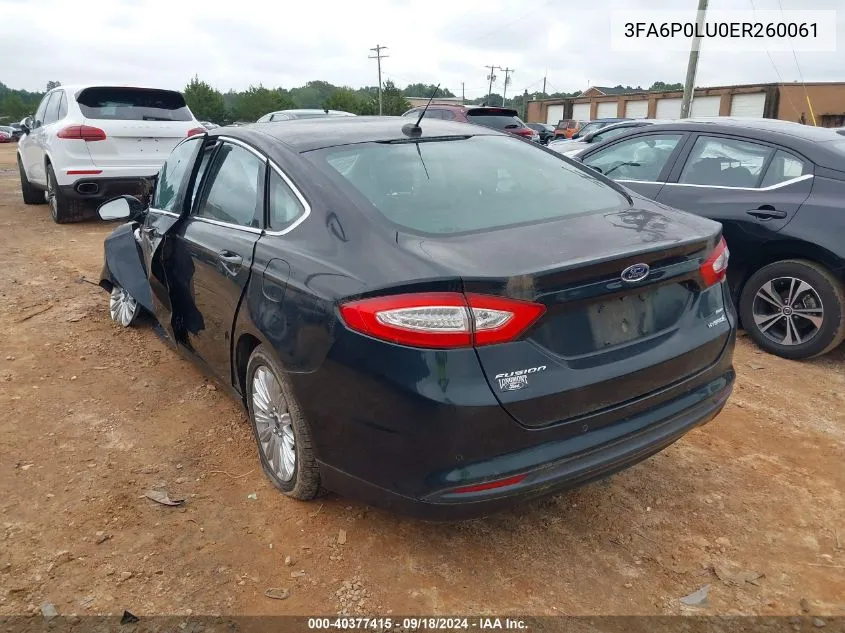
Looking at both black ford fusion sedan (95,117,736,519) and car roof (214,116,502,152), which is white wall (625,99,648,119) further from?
black ford fusion sedan (95,117,736,519)

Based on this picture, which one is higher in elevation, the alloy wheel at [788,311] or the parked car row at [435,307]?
the parked car row at [435,307]

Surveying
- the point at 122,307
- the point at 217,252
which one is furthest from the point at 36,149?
the point at 217,252

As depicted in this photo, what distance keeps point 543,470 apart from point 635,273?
74 cm

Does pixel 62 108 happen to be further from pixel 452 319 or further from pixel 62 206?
pixel 452 319

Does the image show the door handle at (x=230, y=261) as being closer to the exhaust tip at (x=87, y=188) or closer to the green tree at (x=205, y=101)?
the exhaust tip at (x=87, y=188)

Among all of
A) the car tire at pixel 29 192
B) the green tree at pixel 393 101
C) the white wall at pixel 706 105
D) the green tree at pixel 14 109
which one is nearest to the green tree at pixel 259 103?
the green tree at pixel 393 101

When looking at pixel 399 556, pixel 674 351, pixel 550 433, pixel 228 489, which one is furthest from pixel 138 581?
pixel 674 351

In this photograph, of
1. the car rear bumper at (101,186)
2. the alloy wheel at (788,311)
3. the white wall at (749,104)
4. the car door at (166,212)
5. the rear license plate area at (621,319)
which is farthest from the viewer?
the white wall at (749,104)

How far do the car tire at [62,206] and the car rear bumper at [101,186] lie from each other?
349 mm

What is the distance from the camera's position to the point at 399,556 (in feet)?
8.60

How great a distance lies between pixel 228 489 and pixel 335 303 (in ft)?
4.31

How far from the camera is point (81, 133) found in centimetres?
833

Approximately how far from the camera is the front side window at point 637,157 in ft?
17.7

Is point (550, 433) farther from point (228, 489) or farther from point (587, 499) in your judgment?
point (228, 489)
